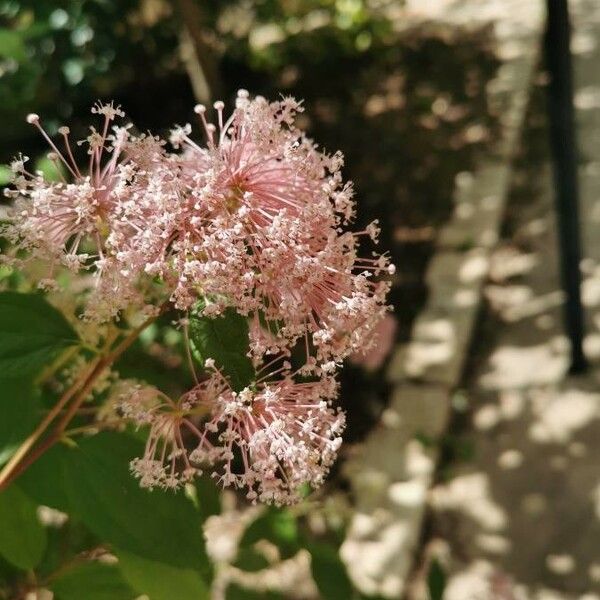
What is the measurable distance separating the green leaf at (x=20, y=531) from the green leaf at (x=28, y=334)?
17 cm

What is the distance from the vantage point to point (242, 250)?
66 cm

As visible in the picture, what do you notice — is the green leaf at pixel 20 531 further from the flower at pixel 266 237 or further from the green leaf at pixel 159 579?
the flower at pixel 266 237

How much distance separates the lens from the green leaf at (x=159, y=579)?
0.89 meters

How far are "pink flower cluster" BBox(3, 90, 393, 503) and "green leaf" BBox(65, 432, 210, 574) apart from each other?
9 cm

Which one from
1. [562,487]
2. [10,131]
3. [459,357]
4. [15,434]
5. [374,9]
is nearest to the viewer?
[15,434]

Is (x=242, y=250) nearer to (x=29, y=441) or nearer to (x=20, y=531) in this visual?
(x=29, y=441)

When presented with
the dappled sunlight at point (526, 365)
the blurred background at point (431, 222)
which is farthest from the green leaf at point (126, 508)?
the dappled sunlight at point (526, 365)

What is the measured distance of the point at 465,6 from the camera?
4129mm

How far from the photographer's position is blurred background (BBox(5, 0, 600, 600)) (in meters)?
2.18

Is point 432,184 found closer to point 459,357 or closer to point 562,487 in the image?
point 459,357

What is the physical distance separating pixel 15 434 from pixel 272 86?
3.08m

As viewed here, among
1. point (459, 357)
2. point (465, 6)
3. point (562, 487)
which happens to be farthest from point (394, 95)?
point (562, 487)

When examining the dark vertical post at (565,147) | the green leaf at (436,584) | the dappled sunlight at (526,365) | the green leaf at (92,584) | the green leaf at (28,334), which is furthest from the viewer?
the dappled sunlight at (526,365)

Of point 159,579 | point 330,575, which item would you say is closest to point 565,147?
point 330,575
